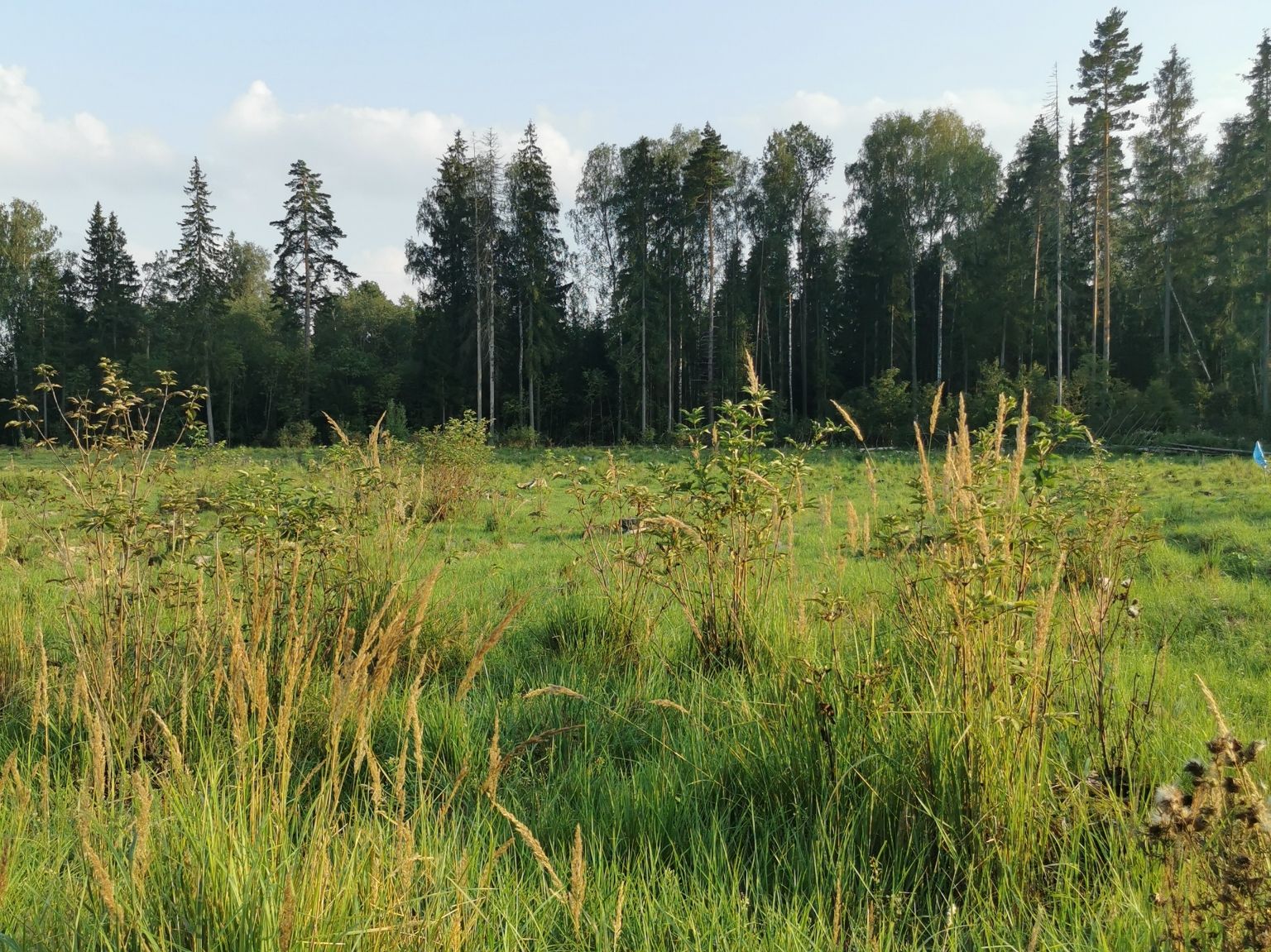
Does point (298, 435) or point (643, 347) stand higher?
point (643, 347)

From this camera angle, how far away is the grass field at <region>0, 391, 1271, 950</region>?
184 centimetres

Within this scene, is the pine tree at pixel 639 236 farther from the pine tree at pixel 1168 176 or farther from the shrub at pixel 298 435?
the pine tree at pixel 1168 176

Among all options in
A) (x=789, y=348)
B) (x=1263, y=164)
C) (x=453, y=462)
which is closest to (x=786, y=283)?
(x=789, y=348)

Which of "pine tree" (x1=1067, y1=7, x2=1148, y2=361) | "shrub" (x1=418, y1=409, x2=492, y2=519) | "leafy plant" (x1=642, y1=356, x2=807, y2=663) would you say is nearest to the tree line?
"pine tree" (x1=1067, y1=7, x2=1148, y2=361)

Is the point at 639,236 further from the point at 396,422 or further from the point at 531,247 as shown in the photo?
the point at 396,422

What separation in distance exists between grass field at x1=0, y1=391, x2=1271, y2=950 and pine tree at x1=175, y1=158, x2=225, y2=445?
38.9 metres

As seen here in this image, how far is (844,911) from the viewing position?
2.17m

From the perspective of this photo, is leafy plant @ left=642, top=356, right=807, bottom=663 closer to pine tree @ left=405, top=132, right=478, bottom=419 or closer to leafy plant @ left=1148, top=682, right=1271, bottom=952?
leafy plant @ left=1148, top=682, right=1271, bottom=952

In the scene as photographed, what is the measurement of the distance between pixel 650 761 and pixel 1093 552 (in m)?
1.79

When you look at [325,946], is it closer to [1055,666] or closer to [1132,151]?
[1055,666]

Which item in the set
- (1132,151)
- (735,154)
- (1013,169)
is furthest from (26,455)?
(1132,151)

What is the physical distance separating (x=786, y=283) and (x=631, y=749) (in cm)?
3778

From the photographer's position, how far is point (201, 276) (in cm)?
4044

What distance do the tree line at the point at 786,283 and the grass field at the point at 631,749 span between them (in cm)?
2864
